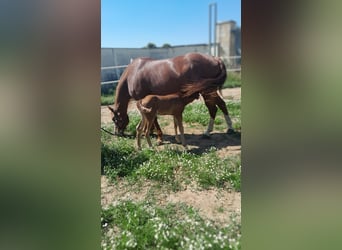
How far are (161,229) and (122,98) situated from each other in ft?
4.52

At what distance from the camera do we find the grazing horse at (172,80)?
121 inches

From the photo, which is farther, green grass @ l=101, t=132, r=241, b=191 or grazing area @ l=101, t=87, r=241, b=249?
green grass @ l=101, t=132, r=241, b=191

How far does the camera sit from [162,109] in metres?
3.18

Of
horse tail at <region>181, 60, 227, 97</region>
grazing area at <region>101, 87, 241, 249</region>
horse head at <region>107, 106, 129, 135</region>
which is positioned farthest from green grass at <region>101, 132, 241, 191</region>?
horse tail at <region>181, 60, 227, 97</region>

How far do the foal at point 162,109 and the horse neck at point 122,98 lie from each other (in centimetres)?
21

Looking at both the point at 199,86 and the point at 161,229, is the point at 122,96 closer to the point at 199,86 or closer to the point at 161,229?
the point at 199,86

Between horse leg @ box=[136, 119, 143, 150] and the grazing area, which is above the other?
horse leg @ box=[136, 119, 143, 150]

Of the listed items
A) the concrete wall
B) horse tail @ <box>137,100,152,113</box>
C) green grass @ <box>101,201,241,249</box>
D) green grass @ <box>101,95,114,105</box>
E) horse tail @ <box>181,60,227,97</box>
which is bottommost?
green grass @ <box>101,201,241,249</box>

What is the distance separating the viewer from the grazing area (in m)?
2.74

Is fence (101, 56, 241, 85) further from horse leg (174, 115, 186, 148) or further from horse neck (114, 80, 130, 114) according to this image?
horse leg (174, 115, 186, 148)
